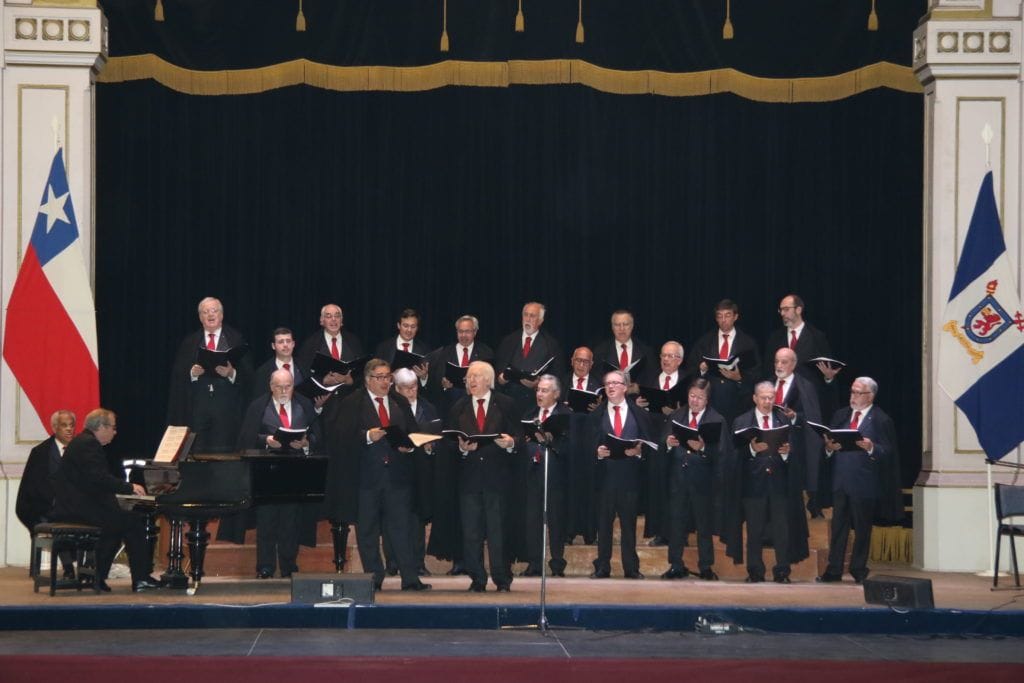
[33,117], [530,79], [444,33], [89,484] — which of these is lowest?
[89,484]

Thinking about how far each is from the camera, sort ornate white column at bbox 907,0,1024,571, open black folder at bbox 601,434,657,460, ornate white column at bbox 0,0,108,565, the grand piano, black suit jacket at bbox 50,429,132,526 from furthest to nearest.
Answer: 1. ornate white column at bbox 907,0,1024,571
2. ornate white column at bbox 0,0,108,565
3. open black folder at bbox 601,434,657,460
4. black suit jacket at bbox 50,429,132,526
5. the grand piano

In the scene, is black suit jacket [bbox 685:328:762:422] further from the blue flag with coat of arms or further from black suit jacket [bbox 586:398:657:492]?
the blue flag with coat of arms

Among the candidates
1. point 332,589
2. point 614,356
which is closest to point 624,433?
point 614,356

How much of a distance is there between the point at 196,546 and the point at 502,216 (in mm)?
4913

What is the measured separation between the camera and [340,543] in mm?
11461

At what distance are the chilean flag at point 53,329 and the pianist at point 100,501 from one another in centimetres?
127

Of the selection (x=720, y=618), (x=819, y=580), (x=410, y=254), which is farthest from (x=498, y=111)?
(x=720, y=618)

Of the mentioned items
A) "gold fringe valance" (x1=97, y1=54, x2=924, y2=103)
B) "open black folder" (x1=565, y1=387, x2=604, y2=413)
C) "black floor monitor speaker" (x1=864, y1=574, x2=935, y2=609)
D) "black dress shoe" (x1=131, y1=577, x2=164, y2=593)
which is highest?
"gold fringe valance" (x1=97, y1=54, x2=924, y2=103)

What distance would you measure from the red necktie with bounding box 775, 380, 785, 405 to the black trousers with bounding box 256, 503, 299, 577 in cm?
362

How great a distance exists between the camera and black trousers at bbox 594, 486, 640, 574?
11.7 meters

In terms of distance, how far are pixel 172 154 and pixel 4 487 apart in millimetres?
3308

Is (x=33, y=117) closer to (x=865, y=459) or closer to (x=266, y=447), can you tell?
(x=266, y=447)

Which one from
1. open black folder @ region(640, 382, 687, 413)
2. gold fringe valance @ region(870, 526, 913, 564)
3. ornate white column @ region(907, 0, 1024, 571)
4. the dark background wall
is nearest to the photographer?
open black folder @ region(640, 382, 687, 413)

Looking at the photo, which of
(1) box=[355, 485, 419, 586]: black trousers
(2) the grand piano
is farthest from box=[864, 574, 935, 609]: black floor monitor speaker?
(2) the grand piano
